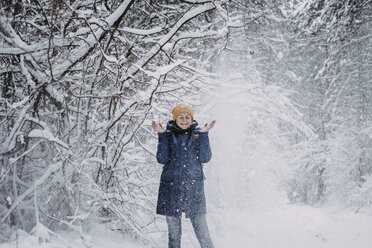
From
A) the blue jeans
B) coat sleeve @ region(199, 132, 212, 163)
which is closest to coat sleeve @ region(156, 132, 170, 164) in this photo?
coat sleeve @ region(199, 132, 212, 163)

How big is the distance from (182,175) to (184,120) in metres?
0.55

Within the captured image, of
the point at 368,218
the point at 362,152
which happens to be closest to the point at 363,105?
the point at 362,152

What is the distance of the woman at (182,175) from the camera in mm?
3076

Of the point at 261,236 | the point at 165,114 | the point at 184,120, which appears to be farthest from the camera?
the point at 261,236

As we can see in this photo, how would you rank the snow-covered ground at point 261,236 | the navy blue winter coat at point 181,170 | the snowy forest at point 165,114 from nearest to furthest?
1. the snowy forest at point 165,114
2. the navy blue winter coat at point 181,170
3. the snow-covered ground at point 261,236

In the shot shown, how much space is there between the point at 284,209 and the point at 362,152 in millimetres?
3928

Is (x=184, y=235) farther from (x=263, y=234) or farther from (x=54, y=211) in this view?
(x=263, y=234)

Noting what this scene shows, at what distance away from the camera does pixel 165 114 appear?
136 inches

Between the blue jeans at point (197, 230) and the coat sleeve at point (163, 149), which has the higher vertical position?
the coat sleeve at point (163, 149)

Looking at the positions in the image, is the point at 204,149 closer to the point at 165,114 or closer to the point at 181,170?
the point at 181,170

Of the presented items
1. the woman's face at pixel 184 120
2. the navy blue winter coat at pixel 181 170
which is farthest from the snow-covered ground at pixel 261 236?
the woman's face at pixel 184 120

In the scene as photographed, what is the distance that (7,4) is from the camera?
300 centimetres

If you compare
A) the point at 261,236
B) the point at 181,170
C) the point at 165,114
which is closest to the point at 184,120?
the point at 165,114

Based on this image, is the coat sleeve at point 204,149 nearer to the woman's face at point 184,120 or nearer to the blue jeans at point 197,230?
the woman's face at point 184,120
